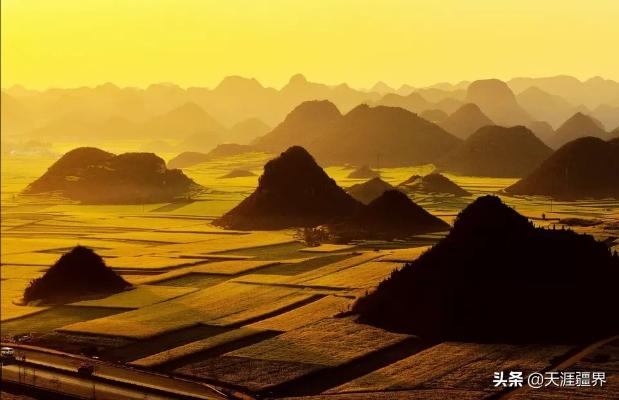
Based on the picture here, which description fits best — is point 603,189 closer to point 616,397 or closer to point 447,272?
point 447,272

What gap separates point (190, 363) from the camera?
57.4 meters

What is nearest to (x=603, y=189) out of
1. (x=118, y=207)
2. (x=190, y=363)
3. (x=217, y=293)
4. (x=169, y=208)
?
(x=169, y=208)

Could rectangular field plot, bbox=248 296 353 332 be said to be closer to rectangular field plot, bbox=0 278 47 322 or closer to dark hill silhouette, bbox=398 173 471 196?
rectangular field plot, bbox=0 278 47 322

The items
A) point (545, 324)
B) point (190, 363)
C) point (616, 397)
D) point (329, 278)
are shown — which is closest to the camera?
point (616, 397)

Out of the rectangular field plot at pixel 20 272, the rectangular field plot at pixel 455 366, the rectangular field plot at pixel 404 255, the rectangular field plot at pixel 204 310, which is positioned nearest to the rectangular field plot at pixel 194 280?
the rectangular field plot at pixel 204 310

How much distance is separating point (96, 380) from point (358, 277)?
123 ft

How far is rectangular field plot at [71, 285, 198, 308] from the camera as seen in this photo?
79.6 metres

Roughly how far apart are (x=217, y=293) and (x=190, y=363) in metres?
25.1

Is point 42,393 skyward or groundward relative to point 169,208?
groundward

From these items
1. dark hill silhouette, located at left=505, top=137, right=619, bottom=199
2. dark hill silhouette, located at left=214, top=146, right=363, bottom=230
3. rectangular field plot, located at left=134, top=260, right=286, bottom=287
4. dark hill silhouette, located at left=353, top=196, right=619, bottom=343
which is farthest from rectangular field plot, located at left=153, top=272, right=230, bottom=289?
dark hill silhouette, located at left=505, top=137, right=619, bottom=199

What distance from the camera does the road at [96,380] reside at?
51.4m

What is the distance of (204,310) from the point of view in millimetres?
74625

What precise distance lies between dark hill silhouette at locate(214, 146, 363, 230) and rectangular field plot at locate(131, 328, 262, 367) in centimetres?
7699

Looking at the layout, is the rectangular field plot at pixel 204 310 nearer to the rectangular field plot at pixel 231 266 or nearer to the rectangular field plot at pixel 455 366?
the rectangular field plot at pixel 231 266
